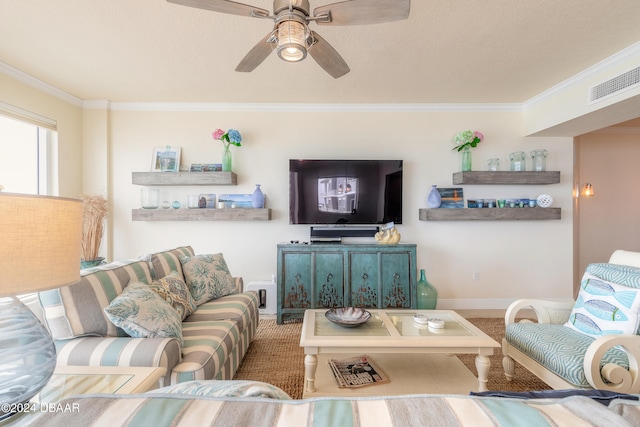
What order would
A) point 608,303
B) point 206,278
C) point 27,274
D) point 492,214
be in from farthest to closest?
point 492,214
point 206,278
point 608,303
point 27,274

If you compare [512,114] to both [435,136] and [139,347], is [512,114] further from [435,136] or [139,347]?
[139,347]

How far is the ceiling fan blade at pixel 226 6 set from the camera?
5.07ft

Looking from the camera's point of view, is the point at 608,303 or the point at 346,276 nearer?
the point at 608,303

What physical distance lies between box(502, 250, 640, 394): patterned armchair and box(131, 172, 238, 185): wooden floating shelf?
3.14 metres

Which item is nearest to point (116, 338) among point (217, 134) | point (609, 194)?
point (217, 134)

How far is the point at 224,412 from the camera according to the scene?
0.55m

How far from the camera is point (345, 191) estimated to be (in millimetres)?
3883

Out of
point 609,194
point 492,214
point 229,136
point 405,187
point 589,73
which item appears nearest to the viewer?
point 589,73

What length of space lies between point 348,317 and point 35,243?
1828 millimetres

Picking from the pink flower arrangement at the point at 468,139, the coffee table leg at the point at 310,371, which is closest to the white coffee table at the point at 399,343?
the coffee table leg at the point at 310,371

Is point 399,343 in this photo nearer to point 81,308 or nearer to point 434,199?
point 81,308

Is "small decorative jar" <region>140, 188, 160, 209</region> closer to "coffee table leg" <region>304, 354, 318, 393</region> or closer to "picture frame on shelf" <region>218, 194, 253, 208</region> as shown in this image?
"picture frame on shelf" <region>218, 194, 253, 208</region>

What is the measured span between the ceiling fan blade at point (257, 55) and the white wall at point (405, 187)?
6.01 feet

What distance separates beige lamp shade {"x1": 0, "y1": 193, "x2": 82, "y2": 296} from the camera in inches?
32.6
